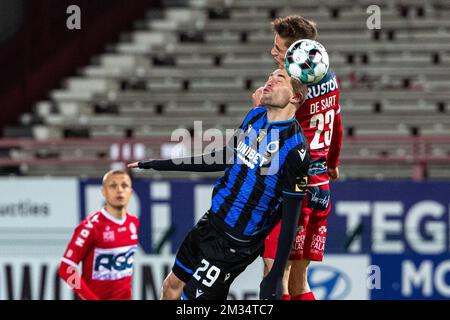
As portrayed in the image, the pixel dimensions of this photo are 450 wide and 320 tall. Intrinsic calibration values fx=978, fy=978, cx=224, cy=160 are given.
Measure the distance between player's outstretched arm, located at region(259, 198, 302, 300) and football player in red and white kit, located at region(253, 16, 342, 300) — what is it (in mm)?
585

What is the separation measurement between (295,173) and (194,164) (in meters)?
0.67

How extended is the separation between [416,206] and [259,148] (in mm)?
5112

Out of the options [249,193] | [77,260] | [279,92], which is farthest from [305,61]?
[77,260]

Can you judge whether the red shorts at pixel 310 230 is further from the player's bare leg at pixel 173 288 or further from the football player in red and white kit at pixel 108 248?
the football player in red and white kit at pixel 108 248

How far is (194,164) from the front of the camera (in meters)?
5.57

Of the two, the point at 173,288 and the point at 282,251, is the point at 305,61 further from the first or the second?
the point at 173,288

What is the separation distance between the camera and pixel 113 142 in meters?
11.0

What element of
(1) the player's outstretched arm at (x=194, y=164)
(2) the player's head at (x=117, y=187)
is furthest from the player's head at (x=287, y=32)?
(2) the player's head at (x=117, y=187)

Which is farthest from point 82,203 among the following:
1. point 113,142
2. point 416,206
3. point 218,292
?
point 218,292

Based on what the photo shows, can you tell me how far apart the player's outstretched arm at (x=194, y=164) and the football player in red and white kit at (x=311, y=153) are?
17.1 inches

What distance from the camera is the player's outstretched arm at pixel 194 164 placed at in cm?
555

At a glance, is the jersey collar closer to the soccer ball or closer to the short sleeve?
the soccer ball

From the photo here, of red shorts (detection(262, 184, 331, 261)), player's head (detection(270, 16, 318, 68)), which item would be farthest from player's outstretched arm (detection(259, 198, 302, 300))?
player's head (detection(270, 16, 318, 68))

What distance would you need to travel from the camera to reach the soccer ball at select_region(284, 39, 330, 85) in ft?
Result: 17.9
